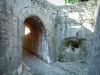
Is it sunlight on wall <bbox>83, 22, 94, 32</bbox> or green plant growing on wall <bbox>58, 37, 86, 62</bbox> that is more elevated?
sunlight on wall <bbox>83, 22, 94, 32</bbox>

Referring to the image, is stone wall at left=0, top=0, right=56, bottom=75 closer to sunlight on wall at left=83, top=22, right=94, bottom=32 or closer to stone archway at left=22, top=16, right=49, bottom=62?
stone archway at left=22, top=16, right=49, bottom=62

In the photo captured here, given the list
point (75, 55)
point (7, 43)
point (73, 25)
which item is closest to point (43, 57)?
point (75, 55)

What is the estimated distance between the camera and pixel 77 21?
366 inches

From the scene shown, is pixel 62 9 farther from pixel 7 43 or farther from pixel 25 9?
pixel 7 43

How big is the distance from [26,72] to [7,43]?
6.34 ft

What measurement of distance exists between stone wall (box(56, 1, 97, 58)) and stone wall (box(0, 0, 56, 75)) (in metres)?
1.72

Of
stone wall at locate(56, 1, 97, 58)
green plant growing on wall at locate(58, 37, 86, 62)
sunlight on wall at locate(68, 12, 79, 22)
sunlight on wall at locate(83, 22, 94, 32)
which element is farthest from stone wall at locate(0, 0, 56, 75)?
sunlight on wall at locate(83, 22, 94, 32)

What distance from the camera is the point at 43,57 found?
8.52 m

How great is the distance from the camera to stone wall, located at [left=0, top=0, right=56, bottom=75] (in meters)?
4.64

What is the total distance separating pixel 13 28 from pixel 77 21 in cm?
479

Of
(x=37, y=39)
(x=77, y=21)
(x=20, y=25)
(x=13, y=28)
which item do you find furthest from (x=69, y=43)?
(x=13, y=28)

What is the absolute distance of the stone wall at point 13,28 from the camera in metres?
4.64

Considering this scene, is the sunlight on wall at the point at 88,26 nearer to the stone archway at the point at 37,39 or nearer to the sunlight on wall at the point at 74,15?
the sunlight on wall at the point at 74,15

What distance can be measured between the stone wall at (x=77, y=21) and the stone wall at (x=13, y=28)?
Answer: 1.72 meters
